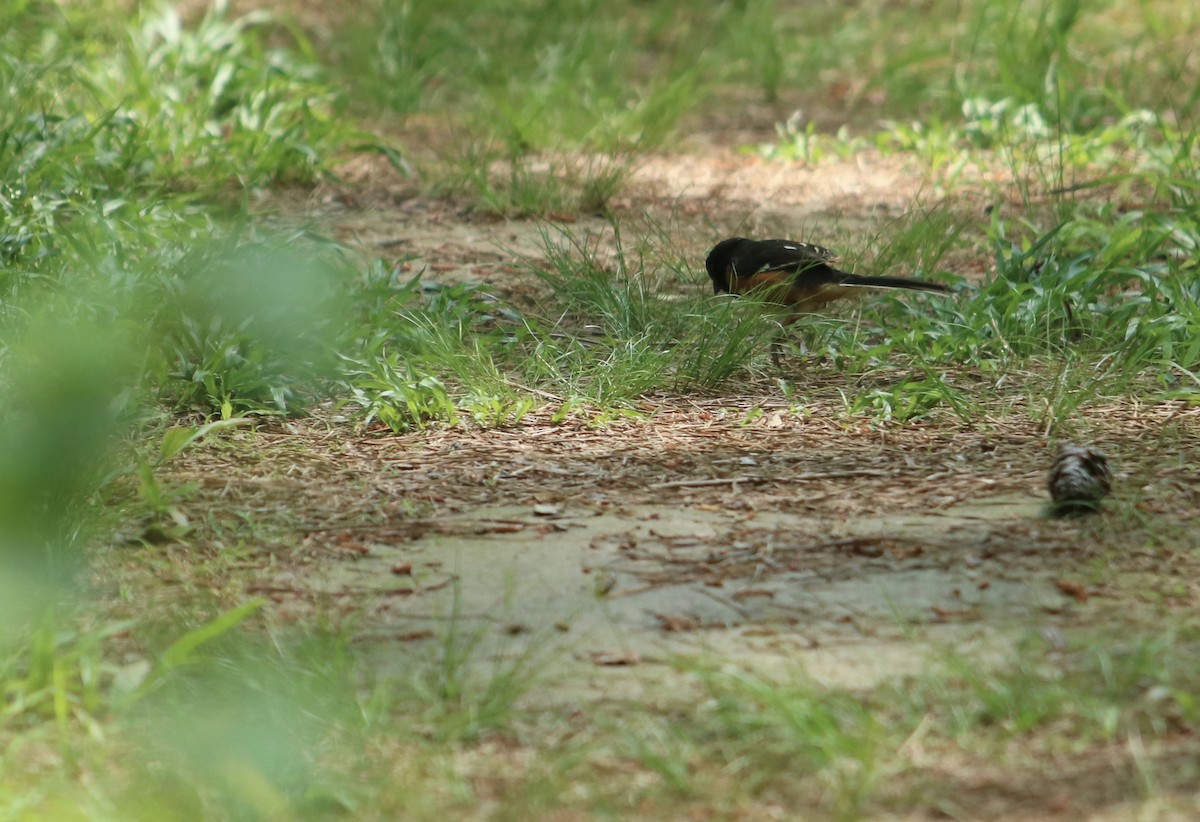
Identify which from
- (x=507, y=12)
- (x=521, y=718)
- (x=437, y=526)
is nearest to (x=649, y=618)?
(x=521, y=718)

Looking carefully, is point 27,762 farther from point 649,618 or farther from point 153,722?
point 649,618

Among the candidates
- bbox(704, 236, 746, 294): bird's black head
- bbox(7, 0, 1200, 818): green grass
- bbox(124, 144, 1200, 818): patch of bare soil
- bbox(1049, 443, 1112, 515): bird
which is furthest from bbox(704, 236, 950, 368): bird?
bbox(1049, 443, 1112, 515): bird

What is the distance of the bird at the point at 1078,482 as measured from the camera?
2854 mm

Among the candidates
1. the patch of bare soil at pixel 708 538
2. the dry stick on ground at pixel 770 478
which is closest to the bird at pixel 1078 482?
the patch of bare soil at pixel 708 538

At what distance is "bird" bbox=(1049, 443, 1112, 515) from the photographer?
9.36 ft

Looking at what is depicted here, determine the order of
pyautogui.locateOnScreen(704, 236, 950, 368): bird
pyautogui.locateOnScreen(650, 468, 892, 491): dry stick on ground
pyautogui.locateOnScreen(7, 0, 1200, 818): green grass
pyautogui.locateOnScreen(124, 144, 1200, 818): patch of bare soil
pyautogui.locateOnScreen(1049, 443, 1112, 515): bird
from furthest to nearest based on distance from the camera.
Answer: pyautogui.locateOnScreen(704, 236, 950, 368): bird → pyautogui.locateOnScreen(650, 468, 892, 491): dry stick on ground → pyautogui.locateOnScreen(1049, 443, 1112, 515): bird → pyautogui.locateOnScreen(124, 144, 1200, 818): patch of bare soil → pyautogui.locateOnScreen(7, 0, 1200, 818): green grass

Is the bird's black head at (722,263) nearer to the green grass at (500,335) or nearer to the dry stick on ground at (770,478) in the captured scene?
the green grass at (500,335)

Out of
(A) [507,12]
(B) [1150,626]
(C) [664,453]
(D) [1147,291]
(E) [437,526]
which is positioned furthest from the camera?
(A) [507,12]

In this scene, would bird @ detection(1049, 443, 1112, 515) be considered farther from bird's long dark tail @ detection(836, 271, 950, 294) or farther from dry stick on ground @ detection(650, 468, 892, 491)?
bird's long dark tail @ detection(836, 271, 950, 294)

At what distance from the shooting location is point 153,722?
2.18 m

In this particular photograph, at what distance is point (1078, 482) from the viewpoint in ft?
9.36

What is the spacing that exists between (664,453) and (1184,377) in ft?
5.37

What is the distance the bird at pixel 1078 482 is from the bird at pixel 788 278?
130 centimetres

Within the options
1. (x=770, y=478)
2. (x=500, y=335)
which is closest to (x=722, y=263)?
(x=500, y=335)
